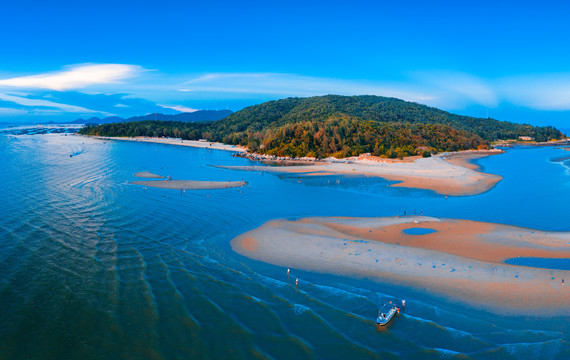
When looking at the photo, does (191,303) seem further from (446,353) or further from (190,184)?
(190,184)

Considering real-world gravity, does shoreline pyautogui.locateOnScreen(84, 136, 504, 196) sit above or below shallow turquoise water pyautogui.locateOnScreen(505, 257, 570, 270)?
above

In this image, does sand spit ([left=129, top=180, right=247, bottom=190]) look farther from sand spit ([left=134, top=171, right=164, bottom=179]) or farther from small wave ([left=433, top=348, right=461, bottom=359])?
small wave ([left=433, top=348, right=461, bottom=359])

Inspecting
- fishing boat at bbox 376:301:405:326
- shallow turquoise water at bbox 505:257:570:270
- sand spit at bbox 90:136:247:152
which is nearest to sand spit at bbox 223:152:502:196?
shallow turquoise water at bbox 505:257:570:270

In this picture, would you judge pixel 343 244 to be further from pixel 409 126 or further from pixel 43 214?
pixel 409 126

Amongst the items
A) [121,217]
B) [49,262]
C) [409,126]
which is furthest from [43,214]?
[409,126]

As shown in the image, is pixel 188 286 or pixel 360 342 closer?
pixel 360 342

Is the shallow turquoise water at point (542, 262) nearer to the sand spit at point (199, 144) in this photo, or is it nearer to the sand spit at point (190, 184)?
the sand spit at point (190, 184)
